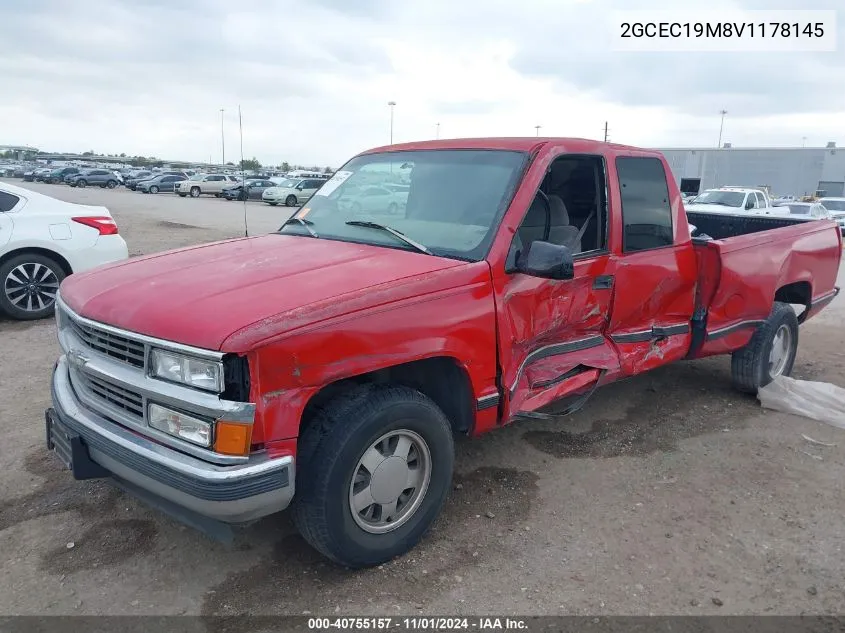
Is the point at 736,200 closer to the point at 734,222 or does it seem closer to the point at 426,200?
the point at 734,222

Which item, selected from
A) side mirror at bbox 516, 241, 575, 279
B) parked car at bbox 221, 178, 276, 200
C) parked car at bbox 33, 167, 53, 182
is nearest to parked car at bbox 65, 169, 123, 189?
parked car at bbox 33, 167, 53, 182

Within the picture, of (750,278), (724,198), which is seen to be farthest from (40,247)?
(724,198)

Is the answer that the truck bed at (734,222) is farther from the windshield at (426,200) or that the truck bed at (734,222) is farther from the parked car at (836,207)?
the parked car at (836,207)

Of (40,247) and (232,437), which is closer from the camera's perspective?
(232,437)

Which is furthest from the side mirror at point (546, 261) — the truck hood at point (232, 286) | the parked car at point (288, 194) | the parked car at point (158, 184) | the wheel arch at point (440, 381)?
the parked car at point (158, 184)

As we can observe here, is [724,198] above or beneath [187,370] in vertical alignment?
above

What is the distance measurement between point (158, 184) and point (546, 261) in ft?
148

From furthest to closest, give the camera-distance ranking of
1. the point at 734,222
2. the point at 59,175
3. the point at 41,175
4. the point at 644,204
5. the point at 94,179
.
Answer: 1. the point at 41,175
2. the point at 59,175
3. the point at 94,179
4. the point at 734,222
5. the point at 644,204

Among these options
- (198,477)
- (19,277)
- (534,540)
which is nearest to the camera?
(198,477)

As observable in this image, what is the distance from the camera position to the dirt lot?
9.47ft

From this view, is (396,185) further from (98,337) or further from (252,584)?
(252,584)

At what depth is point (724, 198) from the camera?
20750mm

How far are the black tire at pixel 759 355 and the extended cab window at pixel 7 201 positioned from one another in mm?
7613

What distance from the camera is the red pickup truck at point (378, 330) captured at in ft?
8.42
